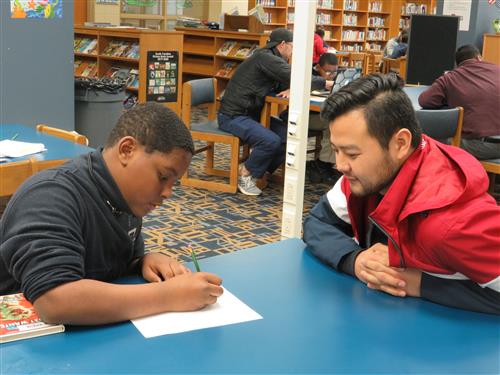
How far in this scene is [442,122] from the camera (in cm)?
436

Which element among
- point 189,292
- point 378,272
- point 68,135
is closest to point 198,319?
point 189,292

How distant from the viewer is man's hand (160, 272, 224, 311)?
140 cm

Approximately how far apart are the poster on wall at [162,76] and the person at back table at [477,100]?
2856mm

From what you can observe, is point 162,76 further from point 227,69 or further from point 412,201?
point 412,201

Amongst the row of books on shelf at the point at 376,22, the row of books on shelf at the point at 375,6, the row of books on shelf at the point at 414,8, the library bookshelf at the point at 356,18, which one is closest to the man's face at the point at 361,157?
the library bookshelf at the point at 356,18

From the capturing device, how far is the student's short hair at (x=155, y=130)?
57.3 inches

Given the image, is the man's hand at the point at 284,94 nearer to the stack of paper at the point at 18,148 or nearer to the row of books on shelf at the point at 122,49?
the row of books on shelf at the point at 122,49

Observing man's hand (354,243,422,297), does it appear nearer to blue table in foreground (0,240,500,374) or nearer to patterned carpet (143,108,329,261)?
blue table in foreground (0,240,500,374)

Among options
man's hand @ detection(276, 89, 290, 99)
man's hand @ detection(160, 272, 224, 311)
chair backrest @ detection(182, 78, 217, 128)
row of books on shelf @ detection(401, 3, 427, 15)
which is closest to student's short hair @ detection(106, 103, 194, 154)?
man's hand @ detection(160, 272, 224, 311)

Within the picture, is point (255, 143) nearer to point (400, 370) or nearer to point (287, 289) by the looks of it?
point (287, 289)

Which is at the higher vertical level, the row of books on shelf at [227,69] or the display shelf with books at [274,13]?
the display shelf with books at [274,13]

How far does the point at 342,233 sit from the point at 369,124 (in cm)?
39

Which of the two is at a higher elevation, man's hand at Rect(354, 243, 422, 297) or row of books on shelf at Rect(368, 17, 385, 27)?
row of books on shelf at Rect(368, 17, 385, 27)

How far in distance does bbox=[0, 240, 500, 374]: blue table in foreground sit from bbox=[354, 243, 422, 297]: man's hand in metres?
0.02
